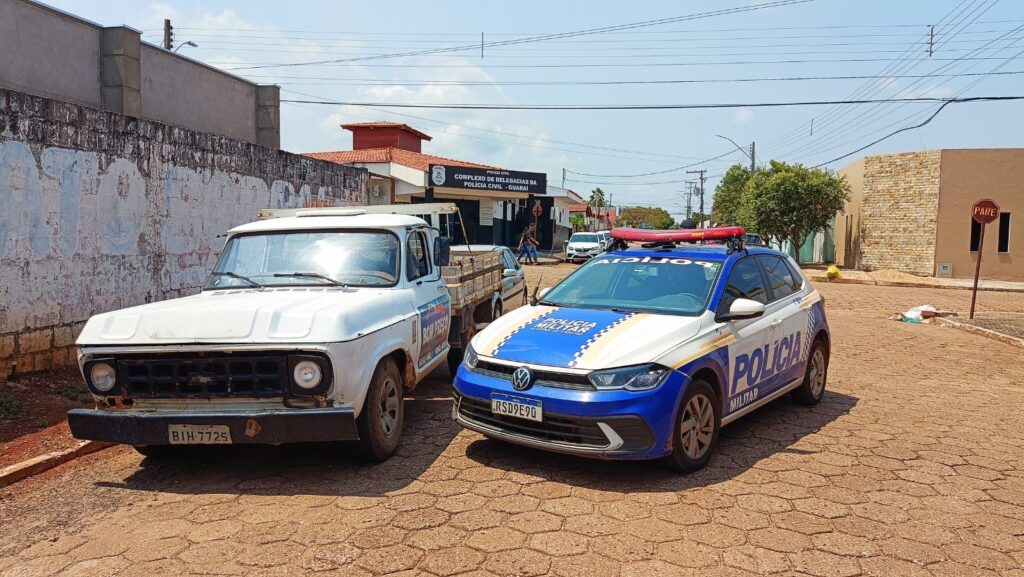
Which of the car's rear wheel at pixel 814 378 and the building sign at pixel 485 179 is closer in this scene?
the car's rear wheel at pixel 814 378

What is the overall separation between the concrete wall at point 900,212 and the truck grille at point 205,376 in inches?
1228

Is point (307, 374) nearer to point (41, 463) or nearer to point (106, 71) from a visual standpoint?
point (41, 463)

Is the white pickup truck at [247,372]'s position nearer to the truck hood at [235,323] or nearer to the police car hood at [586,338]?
the truck hood at [235,323]

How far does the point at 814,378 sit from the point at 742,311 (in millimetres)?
2222

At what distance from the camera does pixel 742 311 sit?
513 centimetres

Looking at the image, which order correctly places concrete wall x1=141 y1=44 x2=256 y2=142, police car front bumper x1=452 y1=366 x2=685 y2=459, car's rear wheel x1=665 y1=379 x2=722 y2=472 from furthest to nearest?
concrete wall x1=141 y1=44 x2=256 y2=142 < car's rear wheel x1=665 y1=379 x2=722 y2=472 < police car front bumper x1=452 y1=366 x2=685 y2=459

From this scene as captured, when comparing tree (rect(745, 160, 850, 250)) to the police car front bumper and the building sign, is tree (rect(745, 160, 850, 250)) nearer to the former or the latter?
the building sign

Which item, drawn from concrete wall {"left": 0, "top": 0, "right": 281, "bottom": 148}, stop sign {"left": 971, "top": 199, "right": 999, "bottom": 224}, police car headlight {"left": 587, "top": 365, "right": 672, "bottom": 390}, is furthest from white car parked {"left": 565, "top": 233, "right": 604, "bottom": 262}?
police car headlight {"left": 587, "top": 365, "right": 672, "bottom": 390}

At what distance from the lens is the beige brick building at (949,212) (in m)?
Answer: 28.3

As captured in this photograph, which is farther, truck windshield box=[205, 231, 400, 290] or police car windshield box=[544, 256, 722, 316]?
truck windshield box=[205, 231, 400, 290]

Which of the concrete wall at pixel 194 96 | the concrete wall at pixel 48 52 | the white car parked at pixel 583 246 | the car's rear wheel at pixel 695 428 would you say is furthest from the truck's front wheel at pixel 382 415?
the white car parked at pixel 583 246

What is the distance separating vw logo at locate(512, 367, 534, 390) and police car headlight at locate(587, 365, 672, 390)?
1.33 feet

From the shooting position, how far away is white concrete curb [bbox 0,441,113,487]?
478cm

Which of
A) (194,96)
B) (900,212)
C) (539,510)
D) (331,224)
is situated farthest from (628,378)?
(900,212)
